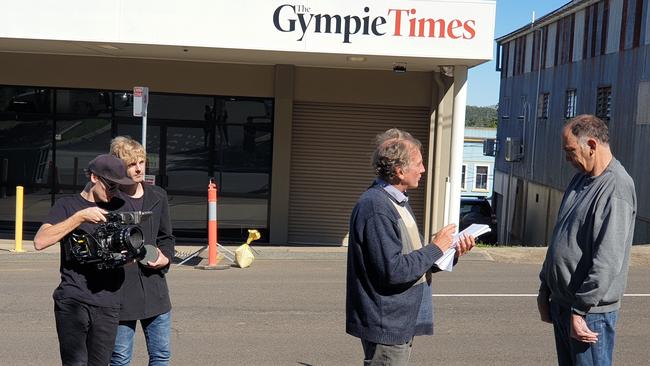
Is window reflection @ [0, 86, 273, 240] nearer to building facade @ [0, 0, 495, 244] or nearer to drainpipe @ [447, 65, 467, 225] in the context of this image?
building facade @ [0, 0, 495, 244]

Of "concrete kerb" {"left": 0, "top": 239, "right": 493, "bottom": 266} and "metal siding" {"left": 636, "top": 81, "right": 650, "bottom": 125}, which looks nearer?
"concrete kerb" {"left": 0, "top": 239, "right": 493, "bottom": 266}

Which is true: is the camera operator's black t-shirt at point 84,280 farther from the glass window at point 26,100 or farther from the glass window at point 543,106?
the glass window at point 543,106

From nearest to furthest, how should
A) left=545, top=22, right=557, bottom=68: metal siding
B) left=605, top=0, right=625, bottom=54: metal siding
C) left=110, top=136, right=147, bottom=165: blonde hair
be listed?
left=110, top=136, right=147, bottom=165: blonde hair
left=605, top=0, right=625, bottom=54: metal siding
left=545, top=22, right=557, bottom=68: metal siding

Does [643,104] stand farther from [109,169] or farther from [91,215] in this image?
[91,215]

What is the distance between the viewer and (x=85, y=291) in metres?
4.55

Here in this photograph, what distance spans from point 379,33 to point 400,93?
3.04 meters

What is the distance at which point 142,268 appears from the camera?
191 inches

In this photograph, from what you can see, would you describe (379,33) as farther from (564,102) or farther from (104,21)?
(564,102)

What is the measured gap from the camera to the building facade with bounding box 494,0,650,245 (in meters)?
21.4

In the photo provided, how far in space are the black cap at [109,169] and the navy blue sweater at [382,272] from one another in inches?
53.7

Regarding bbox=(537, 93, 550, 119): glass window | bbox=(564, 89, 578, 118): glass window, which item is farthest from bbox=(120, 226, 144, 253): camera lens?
bbox=(537, 93, 550, 119): glass window

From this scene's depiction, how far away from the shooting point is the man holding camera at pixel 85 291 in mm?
4504

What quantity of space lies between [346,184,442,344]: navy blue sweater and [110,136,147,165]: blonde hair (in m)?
1.55

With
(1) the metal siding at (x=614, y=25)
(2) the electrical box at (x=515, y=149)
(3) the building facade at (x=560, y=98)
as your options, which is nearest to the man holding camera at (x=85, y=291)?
(3) the building facade at (x=560, y=98)
